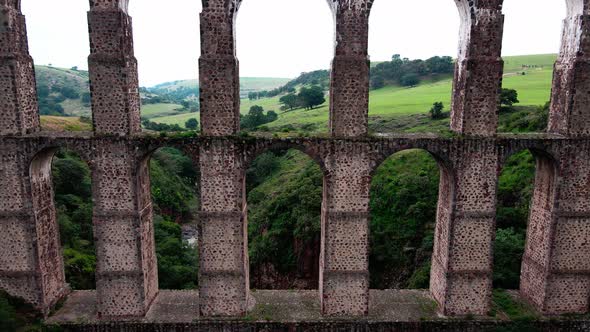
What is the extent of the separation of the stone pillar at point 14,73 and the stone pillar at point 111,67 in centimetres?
244

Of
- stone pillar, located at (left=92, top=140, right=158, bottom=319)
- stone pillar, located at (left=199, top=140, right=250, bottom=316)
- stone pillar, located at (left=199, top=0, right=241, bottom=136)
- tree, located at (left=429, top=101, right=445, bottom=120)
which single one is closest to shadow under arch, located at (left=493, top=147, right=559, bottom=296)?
stone pillar, located at (left=199, top=140, right=250, bottom=316)

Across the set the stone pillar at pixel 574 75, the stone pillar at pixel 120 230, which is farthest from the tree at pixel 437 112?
the stone pillar at pixel 120 230

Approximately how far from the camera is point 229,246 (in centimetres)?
1725

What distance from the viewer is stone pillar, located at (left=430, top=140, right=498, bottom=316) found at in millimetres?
16750

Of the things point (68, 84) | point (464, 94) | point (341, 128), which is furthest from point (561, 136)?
point (68, 84)

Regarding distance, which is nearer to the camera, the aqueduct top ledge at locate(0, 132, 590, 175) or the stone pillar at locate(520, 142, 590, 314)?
the aqueduct top ledge at locate(0, 132, 590, 175)

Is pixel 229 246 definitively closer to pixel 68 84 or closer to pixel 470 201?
pixel 470 201

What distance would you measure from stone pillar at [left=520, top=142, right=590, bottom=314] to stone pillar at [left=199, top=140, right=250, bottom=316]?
11.5m

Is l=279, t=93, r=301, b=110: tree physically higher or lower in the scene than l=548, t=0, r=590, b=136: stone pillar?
lower

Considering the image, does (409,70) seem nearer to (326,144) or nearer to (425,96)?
(425,96)

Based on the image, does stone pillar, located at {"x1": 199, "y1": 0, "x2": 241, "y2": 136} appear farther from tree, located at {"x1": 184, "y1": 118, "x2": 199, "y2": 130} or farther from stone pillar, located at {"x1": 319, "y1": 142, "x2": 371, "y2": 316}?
tree, located at {"x1": 184, "y1": 118, "x2": 199, "y2": 130}

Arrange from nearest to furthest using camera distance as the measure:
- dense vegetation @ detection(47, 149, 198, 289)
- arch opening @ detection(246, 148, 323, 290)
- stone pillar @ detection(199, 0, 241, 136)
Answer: stone pillar @ detection(199, 0, 241, 136) → dense vegetation @ detection(47, 149, 198, 289) → arch opening @ detection(246, 148, 323, 290)

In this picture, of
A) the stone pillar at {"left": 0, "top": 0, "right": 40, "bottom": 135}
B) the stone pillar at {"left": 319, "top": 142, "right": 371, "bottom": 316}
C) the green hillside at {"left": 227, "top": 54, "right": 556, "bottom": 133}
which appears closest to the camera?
the stone pillar at {"left": 0, "top": 0, "right": 40, "bottom": 135}

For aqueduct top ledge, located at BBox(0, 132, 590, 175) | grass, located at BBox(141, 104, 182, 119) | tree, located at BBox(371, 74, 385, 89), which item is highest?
tree, located at BBox(371, 74, 385, 89)
